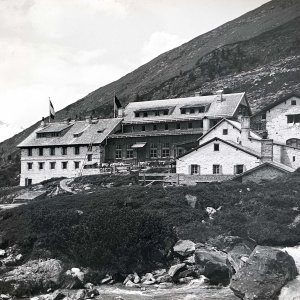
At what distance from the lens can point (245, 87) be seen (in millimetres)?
105438

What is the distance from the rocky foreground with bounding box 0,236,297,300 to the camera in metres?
23.7

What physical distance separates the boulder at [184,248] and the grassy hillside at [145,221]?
0.79 m

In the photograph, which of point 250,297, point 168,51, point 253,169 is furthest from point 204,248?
point 168,51

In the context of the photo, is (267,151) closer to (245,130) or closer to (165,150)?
(245,130)

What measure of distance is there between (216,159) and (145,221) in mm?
19681

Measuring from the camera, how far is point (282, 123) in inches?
2366

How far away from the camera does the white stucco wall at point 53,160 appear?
64.8m

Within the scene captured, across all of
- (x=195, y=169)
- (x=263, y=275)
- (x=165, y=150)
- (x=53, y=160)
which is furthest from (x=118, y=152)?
(x=263, y=275)

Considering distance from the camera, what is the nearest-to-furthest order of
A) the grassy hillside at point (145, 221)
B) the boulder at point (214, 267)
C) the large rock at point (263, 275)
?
1. the large rock at point (263, 275)
2. the boulder at point (214, 267)
3. the grassy hillside at point (145, 221)

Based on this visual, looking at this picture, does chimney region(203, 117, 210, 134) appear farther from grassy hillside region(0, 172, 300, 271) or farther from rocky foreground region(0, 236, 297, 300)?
rocky foreground region(0, 236, 297, 300)

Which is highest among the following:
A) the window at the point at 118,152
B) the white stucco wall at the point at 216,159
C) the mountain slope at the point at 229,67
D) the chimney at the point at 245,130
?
the mountain slope at the point at 229,67

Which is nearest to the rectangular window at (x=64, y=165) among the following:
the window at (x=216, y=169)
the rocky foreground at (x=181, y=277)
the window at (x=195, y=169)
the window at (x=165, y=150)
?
the window at (x=165, y=150)

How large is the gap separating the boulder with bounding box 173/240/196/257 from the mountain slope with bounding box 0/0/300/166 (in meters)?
62.5

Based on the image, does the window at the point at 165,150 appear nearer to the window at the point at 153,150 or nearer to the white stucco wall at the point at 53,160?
the window at the point at 153,150
